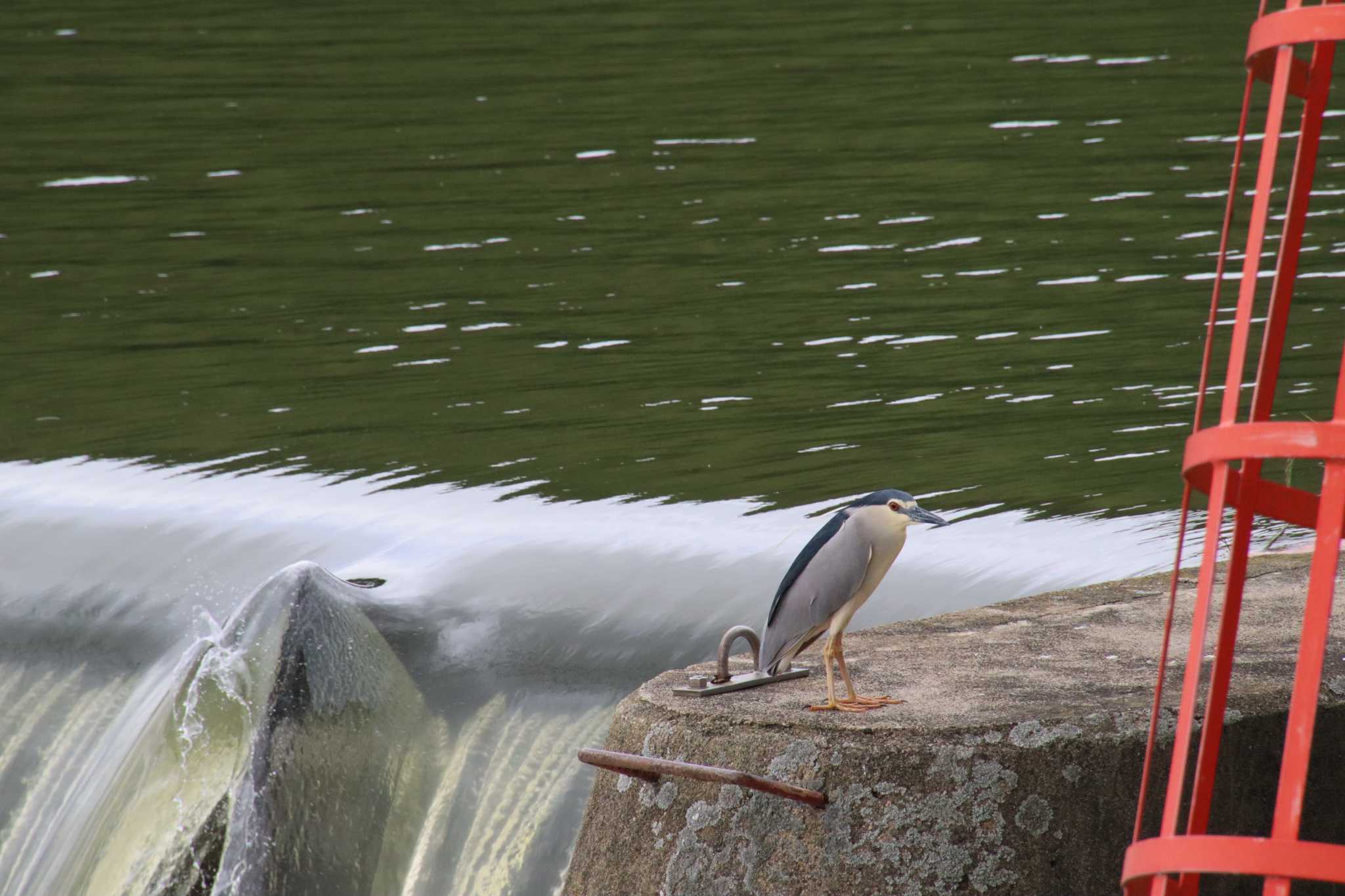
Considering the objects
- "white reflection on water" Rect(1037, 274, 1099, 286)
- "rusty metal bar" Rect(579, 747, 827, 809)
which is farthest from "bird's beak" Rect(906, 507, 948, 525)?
"white reflection on water" Rect(1037, 274, 1099, 286)

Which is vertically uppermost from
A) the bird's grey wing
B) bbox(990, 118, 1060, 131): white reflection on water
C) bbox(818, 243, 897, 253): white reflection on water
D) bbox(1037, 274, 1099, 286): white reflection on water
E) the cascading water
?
bbox(990, 118, 1060, 131): white reflection on water

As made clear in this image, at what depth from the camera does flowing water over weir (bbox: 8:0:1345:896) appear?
604 centimetres

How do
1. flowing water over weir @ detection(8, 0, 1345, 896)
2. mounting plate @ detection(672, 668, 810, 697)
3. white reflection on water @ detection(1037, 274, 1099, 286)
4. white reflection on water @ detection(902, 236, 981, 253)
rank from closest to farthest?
mounting plate @ detection(672, 668, 810, 697), flowing water over weir @ detection(8, 0, 1345, 896), white reflection on water @ detection(1037, 274, 1099, 286), white reflection on water @ detection(902, 236, 981, 253)

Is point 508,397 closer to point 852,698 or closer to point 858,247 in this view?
point 858,247

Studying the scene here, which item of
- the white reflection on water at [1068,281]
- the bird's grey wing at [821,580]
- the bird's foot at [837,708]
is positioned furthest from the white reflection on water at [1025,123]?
the bird's foot at [837,708]

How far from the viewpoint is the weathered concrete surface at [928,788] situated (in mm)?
3328

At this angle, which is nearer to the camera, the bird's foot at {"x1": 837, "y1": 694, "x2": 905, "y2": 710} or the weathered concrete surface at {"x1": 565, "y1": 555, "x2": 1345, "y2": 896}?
the weathered concrete surface at {"x1": 565, "y1": 555, "x2": 1345, "y2": 896}

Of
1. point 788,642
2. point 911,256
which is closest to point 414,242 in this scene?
point 911,256

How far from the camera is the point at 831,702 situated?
349 cm

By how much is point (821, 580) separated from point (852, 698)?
0.22 meters

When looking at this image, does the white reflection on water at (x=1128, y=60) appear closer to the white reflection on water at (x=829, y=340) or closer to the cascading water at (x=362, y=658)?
the white reflection on water at (x=829, y=340)

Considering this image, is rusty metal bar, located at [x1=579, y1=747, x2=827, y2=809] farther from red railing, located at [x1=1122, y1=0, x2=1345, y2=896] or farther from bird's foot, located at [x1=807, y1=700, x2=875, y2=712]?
red railing, located at [x1=1122, y1=0, x2=1345, y2=896]

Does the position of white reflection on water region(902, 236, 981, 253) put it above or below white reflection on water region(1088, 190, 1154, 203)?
below

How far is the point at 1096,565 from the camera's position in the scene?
6.20m
